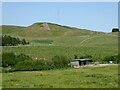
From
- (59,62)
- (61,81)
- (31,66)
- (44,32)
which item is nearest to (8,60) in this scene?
(31,66)

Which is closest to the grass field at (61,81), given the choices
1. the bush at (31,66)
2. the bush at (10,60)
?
the bush at (31,66)

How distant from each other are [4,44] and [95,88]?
60824mm

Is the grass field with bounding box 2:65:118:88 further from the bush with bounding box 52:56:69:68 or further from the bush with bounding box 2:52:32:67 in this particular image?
the bush with bounding box 2:52:32:67

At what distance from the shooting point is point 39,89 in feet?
56.5

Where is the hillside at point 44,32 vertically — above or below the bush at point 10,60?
above

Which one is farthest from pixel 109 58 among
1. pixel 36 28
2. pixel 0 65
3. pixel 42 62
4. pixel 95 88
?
pixel 36 28

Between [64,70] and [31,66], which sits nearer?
[64,70]

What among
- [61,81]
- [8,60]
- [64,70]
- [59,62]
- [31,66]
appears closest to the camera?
[61,81]

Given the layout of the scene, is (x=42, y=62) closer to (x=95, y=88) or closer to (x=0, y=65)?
(x=0, y=65)

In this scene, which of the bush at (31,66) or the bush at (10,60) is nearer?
the bush at (31,66)

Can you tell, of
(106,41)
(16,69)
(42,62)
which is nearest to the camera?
(16,69)

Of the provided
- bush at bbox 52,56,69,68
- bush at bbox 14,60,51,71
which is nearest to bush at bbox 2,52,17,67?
bush at bbox 14,60,51,71

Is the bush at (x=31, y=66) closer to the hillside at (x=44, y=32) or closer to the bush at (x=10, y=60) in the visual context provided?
the bush at (x=10, y=60)

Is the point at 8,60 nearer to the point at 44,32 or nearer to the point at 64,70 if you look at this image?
the point at 64,70
